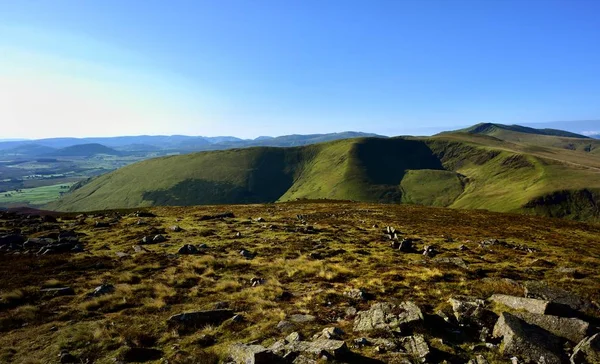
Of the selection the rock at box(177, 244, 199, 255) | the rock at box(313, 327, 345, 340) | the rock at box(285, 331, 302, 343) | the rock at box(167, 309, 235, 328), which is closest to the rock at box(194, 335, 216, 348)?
the rock at box(167, 309, 235, 328)

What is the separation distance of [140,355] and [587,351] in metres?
16.6

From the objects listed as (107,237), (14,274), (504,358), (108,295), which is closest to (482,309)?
(504,358)

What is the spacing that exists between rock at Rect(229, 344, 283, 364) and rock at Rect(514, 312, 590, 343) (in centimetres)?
1077

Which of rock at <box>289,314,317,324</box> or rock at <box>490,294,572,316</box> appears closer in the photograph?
rock at <box>490,294,572,316</box>

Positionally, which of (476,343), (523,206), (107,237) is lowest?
→ (523,206)

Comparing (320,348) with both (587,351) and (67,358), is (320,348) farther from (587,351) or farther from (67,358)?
(67,358)

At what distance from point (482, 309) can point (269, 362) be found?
32.8 ft

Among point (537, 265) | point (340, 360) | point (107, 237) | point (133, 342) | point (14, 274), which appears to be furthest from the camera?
point (107, 237)

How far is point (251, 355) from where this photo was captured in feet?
37.0

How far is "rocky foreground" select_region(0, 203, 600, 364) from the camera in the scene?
40.2 ft

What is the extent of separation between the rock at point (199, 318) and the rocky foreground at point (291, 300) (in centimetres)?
5

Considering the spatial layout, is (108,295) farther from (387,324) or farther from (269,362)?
(387,324)

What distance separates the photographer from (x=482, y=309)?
572 inches

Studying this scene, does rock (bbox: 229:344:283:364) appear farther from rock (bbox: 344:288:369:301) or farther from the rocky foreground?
rock (bbox: 344:288:369:301)
